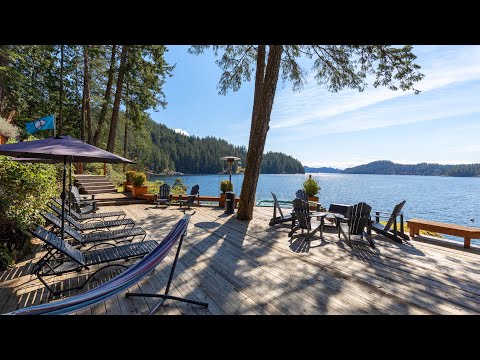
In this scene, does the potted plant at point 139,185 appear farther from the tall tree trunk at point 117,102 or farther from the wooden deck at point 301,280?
the wooden deck at point 301,280

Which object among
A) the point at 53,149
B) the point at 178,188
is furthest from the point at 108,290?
the point at 178,188

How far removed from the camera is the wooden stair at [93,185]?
11.2 metres

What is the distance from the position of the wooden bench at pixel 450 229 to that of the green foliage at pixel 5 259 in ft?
27.3

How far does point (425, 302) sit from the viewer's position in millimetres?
2818

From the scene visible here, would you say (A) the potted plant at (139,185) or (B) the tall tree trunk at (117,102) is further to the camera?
(B) the tall tree trunk at (117,102)

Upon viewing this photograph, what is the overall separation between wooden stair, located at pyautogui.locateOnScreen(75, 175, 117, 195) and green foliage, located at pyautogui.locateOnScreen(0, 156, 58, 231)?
796 cm

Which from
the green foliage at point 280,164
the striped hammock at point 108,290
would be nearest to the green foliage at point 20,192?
the striped hammock at point 108,290

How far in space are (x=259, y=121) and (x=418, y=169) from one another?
128448 mm

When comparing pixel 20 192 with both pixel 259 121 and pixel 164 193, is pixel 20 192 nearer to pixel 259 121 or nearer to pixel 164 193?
pixel 259 121
